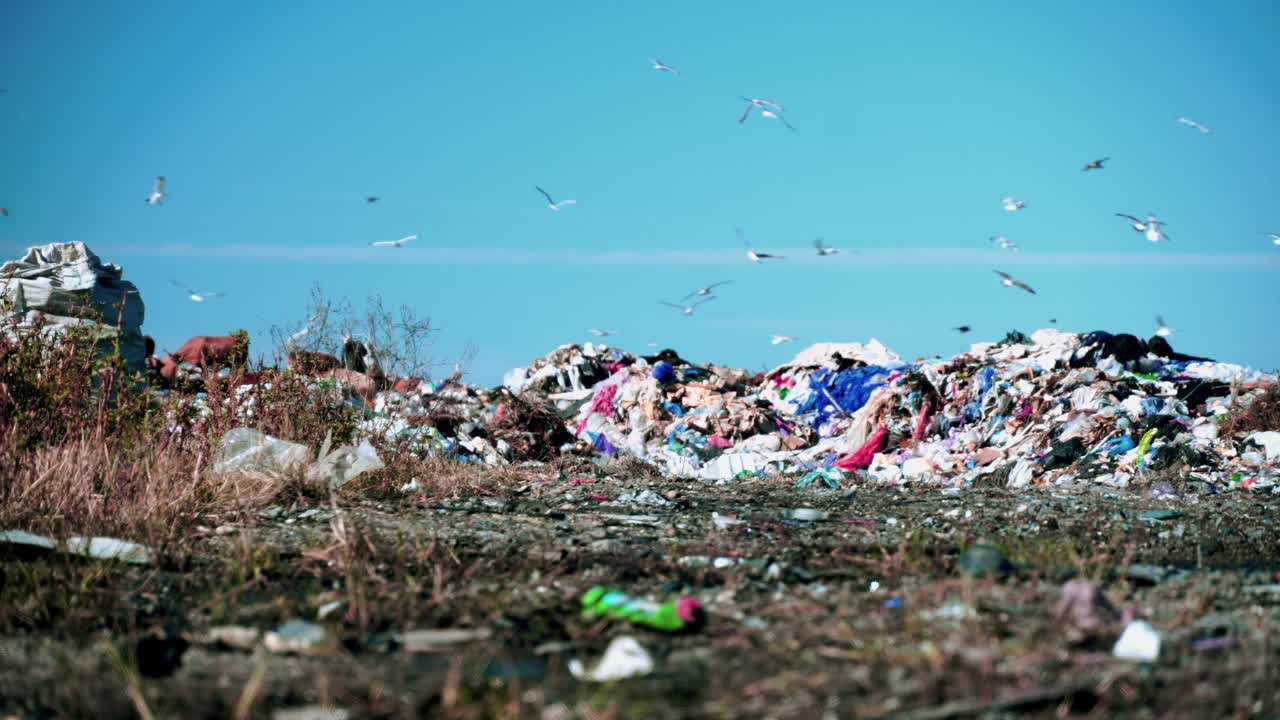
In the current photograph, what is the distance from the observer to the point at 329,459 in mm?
5285

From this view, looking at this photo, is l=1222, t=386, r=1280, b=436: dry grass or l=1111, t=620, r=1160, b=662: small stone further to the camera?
l=1222, t=386, r=1280, b=436: dry grass

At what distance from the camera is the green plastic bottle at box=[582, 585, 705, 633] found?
2.59 metres

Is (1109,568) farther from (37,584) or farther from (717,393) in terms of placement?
(717,393)

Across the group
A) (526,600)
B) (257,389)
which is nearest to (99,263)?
(257,389)

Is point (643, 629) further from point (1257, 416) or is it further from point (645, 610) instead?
point (1257, 416)

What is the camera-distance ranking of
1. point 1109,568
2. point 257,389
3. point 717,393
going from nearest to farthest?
point 1109,568 → point 257,389 → point 717,393

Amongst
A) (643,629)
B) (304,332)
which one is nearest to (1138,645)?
(643,629)

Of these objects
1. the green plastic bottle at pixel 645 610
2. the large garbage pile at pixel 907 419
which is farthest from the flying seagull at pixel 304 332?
the green plastic bottle at pixel 645 610

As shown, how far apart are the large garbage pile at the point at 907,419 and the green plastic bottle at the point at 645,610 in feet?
13.6

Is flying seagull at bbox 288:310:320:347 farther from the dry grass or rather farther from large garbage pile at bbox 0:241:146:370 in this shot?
the dry grass

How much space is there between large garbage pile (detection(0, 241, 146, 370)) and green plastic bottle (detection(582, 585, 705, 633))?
5769 millimetres

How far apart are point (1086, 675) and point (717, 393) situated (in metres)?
11.1

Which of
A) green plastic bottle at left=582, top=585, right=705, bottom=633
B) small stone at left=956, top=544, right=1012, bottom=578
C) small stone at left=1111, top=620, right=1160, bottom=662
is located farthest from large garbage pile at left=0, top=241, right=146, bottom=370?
small stone at left=1111, top=620, right=1160, bottom=662

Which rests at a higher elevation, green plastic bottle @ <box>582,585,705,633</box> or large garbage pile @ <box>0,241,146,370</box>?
large garbage pile @ <box>0,241,146,370</box>
